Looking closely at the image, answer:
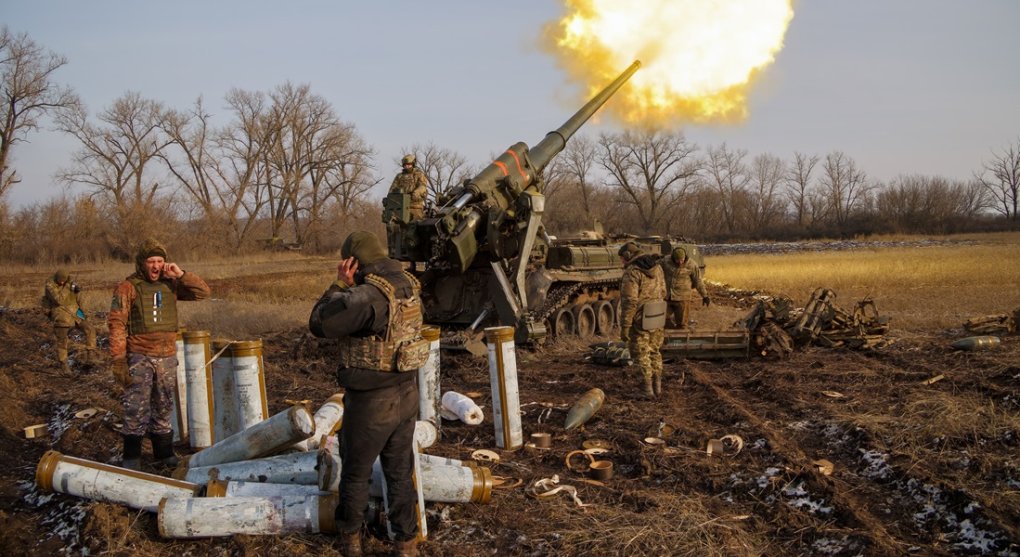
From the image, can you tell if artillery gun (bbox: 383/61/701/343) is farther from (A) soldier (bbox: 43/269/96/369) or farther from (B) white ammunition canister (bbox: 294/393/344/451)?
(B) white ammunition canister (bbox: 294/393/344/451)

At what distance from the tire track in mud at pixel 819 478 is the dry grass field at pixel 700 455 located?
19 millimetres

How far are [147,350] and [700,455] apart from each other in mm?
4642

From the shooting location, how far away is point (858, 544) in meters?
4.54

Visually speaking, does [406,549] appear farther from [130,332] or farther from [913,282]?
[913,282]

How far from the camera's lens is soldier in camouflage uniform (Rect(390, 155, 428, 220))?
11.8m

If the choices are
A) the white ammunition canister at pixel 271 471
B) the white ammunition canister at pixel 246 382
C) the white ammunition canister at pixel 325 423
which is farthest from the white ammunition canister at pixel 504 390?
the white ammunition canister at pixel 246 382

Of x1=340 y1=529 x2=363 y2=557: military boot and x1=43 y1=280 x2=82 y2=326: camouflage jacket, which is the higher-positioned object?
x1=43 y1=280 x2=82 y2=326: camouflage jacket

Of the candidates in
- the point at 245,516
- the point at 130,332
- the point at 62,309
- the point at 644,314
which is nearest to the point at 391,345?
the point at 245,516

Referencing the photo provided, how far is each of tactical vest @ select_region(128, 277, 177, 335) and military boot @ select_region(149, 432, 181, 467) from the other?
878 millimetres

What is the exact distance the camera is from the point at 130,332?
623cm

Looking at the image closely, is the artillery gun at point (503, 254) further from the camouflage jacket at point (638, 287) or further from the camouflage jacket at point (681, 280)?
the camouflage jacket at point (638, 287)

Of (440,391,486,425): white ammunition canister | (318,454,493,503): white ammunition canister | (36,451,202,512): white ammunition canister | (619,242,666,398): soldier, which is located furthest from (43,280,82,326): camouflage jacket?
(318,454,493,503): white ammunition canister

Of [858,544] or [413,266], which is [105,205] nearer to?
[413,266]

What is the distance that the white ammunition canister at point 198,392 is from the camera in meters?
6.62
